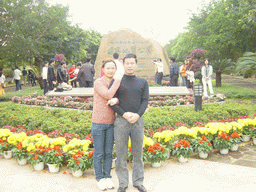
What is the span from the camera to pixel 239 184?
3537 millimetres

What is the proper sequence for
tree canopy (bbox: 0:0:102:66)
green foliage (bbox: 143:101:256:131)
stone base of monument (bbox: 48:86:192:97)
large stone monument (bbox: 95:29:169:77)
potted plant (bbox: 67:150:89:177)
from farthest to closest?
large stone monument (bbox: 95:29:169:77) → tree canopy (bbox: 0:0:102:66) → stone base of monument (bbox: 48:86:192:97) → green foliage (bbox: 143:101:256:131) → potted plant (bbox: 67:150:89:177)

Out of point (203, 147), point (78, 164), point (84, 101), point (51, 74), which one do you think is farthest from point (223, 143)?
point (51, 74)

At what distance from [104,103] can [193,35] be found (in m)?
20.5

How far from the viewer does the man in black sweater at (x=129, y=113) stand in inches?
128

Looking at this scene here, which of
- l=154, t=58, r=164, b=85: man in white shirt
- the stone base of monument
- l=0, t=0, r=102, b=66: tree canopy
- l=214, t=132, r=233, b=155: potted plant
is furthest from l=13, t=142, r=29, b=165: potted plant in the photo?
l=0, t=0, r=102, b=66: tree canopy

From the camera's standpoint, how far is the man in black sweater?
3240 millimetres

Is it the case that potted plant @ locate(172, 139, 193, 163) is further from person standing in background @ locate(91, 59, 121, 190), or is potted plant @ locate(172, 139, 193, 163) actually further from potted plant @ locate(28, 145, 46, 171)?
potted plant @ locate(28, 145, 46, 171)

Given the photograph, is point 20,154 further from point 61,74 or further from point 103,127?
point 61,74

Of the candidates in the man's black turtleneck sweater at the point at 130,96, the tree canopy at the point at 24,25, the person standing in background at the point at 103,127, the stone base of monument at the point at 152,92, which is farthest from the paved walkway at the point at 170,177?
the tree canopy at the point at 24,25

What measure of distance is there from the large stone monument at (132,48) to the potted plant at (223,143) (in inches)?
464

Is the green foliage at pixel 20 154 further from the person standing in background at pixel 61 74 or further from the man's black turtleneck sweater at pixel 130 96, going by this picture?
the person standing in background at pixel 61 74

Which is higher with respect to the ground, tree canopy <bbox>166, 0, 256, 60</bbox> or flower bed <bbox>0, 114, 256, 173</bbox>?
tree canopy <bbox>166, 0, 256, 60</bbox>

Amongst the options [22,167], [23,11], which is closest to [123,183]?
[22,167]

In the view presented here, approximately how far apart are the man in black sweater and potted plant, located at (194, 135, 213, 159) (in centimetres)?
160
